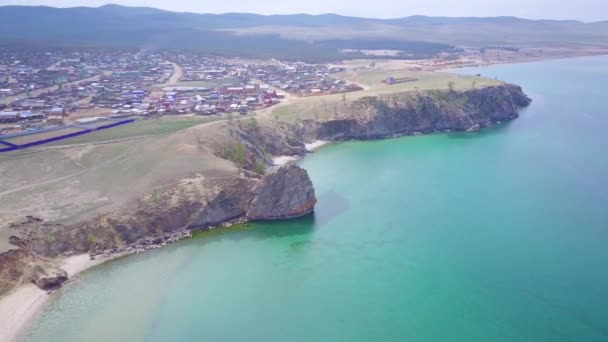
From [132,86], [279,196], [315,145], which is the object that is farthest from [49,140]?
[132,86]

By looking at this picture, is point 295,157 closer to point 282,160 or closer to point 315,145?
point 282,160

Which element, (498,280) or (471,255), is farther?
(471,255)

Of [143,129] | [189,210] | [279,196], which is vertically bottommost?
[189,210]

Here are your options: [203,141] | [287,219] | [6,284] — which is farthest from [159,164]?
[6,284]

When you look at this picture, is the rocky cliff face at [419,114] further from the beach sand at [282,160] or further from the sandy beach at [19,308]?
the sandy beach at [19,308]

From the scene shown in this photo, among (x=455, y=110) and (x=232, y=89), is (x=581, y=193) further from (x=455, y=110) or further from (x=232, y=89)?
(x=232, y=89)

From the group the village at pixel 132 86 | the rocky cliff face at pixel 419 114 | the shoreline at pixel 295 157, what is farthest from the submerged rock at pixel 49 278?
the rocky cliff face at pixel 419 114
